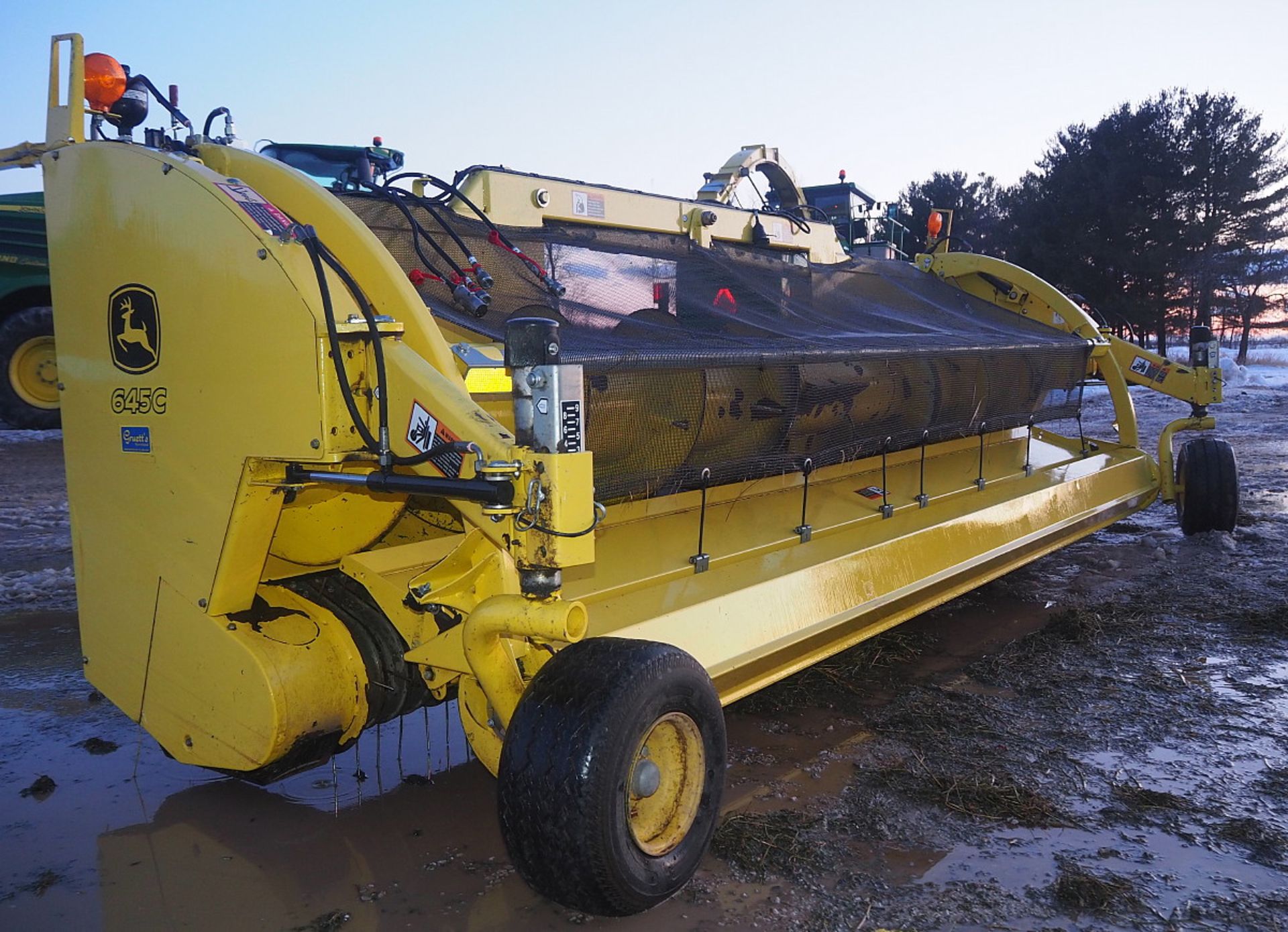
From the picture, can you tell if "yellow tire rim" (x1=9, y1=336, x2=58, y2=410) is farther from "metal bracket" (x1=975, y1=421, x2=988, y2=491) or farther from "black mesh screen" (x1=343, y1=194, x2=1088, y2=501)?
"metal bracket" (x1=975, y1=421, x2=988, y2=491)

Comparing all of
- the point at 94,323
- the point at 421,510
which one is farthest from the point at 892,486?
the point at 94,323

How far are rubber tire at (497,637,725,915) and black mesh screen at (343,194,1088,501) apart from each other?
87 cm

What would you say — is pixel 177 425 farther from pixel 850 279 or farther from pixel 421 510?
pixel 850 279

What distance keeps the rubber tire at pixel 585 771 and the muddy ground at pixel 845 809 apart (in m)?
0.33

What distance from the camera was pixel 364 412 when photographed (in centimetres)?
257

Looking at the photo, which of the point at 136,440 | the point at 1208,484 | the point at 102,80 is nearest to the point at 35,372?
the point at 102,80

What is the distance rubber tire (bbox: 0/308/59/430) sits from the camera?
8.95 metres

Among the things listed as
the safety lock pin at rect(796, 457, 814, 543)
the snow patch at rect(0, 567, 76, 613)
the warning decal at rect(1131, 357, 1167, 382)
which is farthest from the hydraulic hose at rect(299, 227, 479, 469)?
the warning decal at rect(1131, 357, 1167, 382)

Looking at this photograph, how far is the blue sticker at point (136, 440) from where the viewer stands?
2887 mm

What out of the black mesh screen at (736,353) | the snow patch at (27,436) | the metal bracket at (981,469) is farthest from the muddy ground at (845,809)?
the snow patch at (27,436)

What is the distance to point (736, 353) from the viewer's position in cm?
359

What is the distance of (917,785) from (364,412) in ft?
6.31

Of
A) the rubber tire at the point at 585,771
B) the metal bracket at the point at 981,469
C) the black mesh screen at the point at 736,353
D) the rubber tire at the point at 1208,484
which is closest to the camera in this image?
the rubber tire at the point at 585,771

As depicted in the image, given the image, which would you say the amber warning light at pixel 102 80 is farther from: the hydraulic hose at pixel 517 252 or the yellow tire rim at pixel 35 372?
the yellow tire rim at pixel 35 372
